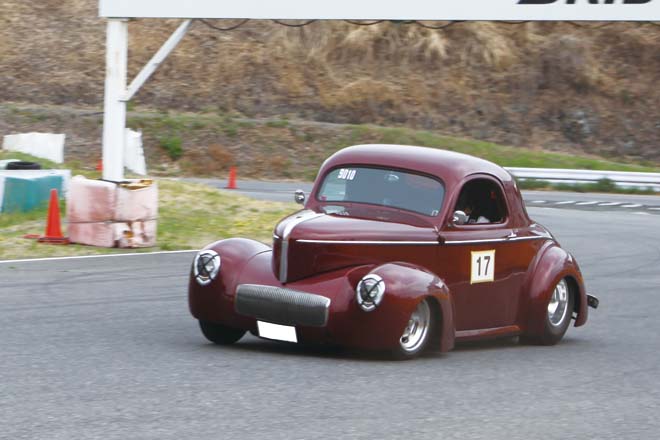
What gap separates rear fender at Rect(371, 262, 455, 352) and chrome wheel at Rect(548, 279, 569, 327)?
5.24 feet

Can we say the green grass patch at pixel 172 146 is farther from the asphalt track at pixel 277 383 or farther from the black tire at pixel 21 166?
the asphalt track at pixel 277 383

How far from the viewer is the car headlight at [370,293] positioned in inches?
324

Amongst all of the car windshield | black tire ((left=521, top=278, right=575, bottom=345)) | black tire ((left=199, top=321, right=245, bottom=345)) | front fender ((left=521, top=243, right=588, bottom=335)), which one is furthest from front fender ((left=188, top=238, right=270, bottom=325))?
black tire ((left=521, top=278, right=575, bottom=345))

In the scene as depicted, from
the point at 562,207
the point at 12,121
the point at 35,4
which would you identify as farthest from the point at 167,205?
the point at 35,4

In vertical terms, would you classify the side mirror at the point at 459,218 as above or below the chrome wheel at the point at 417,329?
above

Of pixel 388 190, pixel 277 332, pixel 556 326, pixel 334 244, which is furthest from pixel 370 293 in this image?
pixel 556 326

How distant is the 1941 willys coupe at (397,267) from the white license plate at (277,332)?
1 centimetres

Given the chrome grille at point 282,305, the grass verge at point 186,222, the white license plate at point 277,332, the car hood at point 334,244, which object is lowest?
the grass verge at point 186,222

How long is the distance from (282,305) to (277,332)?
0.22 metres

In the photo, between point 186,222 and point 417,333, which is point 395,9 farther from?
point 417,333

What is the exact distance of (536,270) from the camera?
9.88 metres

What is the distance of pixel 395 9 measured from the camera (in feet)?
58.9

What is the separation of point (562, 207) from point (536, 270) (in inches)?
729

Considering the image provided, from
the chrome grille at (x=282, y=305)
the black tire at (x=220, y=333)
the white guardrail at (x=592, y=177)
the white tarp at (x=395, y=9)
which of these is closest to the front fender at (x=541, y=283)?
the chrome grille at (x=282, y=305)
